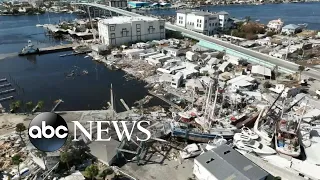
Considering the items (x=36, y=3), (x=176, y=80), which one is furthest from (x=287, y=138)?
(x=36, y=3)

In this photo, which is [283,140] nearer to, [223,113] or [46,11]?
[223,113]

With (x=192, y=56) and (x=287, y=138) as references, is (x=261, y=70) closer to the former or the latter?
(x=192, y=56)

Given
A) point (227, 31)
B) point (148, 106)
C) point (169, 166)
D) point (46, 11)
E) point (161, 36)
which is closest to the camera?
point (169, 166)

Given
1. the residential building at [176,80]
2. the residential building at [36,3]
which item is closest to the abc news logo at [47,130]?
the residential building at [176,80]

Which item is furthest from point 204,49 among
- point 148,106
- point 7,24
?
point 7,24

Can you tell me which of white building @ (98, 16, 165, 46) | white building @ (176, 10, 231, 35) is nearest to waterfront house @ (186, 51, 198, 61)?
white building @ (98, 16, 165, 46)

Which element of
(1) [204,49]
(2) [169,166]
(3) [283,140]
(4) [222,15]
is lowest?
(2) [169,166]
